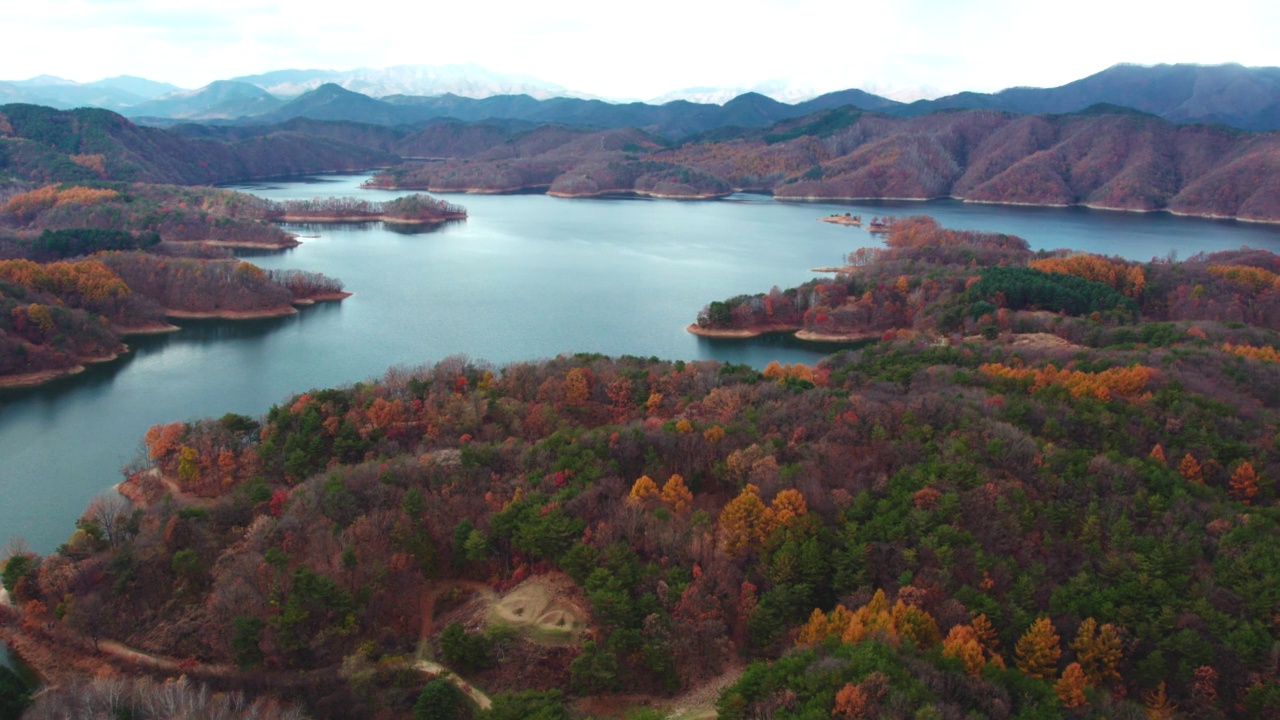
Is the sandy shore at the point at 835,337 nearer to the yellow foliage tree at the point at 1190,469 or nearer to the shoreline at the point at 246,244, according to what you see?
the yellow foliage tree at the point at 1190,469

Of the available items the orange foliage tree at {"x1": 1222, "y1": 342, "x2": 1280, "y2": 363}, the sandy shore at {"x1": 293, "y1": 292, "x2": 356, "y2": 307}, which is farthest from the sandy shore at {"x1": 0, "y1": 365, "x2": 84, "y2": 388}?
the orange foliage tree at {"x1": 1222, "y1": 342, "x2": 1280, "y2": 363}

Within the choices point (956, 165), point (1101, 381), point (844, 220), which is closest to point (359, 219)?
point (844, 220)

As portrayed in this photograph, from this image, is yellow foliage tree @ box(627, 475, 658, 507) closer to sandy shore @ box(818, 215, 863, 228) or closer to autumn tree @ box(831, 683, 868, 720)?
autumn tree @ box(831, 683, 868, 720)

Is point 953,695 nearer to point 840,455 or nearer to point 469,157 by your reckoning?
point 840,455

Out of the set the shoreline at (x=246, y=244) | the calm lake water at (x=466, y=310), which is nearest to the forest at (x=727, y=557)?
the calm lake water at (x=466, y=310)

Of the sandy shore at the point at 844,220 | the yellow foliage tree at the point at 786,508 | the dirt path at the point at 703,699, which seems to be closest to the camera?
the dirt path at the point at 703,699

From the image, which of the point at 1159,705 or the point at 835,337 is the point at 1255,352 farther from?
the point at 1159,705
